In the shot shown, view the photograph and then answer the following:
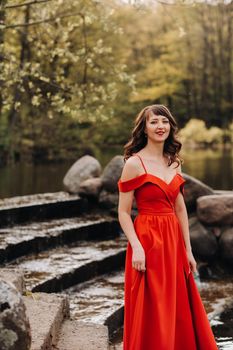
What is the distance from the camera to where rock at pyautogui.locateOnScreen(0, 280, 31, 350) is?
300 centimetres

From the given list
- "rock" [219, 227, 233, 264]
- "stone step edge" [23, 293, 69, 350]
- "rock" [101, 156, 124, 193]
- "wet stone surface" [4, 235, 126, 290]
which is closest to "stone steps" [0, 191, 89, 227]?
"rock" [101, 156, 124, 193]

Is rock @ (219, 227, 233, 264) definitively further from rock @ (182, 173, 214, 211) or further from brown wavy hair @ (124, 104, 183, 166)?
brown wavy hair @ (124, 104, 183, 166)

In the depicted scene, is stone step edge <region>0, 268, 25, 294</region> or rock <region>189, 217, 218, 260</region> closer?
stone step edge <region>0, 268, 25, 294</region>

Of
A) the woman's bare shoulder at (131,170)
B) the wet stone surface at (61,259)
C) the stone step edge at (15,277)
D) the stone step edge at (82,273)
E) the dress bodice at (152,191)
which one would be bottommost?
the stone step edge at (82,273)

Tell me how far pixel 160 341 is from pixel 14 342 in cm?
105

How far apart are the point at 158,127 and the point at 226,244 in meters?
4.72

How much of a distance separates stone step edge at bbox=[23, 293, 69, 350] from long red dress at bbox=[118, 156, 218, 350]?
1.95 ft

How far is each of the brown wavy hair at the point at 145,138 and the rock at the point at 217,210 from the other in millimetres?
4331

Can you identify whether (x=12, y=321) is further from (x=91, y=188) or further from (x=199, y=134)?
(x=199, y=134)

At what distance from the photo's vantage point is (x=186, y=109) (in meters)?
41.4

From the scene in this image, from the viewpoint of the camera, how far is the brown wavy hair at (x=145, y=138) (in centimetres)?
392

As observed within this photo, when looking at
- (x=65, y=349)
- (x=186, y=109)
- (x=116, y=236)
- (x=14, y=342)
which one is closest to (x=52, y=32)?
(x=116, y=236)

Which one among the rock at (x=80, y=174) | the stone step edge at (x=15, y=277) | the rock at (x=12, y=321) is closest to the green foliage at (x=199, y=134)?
the rock at (x=80, y=174)

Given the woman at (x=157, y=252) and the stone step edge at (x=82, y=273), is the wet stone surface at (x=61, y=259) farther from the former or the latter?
the woman at (x=157, y=252)
